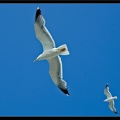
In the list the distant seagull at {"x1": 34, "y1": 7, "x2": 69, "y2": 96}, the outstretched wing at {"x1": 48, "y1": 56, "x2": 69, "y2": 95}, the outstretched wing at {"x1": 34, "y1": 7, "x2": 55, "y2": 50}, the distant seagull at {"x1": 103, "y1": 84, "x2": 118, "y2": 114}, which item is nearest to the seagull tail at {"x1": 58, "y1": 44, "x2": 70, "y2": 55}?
the distant seagull at {"x1": 34, "y1": 7, "x2": 69, "y2": 96}

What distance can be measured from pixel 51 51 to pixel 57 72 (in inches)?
20.3

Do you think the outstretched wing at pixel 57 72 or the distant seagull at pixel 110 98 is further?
the distant seagull at pixel 110 98

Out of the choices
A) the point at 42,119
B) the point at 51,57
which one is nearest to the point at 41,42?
the point at 51,57

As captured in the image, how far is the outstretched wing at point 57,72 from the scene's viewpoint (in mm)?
5832

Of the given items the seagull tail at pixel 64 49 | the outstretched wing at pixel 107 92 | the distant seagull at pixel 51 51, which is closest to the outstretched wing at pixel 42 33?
the distant seagull at pixel 51 51

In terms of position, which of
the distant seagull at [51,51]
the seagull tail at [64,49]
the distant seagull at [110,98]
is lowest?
the seagull tail at [64,49]

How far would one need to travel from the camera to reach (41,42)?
564 cm

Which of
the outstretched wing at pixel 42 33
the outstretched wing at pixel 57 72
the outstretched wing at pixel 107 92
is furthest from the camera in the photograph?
the outstretched wing at pixel 107 92

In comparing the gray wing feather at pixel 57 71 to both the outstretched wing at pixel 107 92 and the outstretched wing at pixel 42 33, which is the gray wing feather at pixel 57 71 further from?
the outstretched wing at pixel 107 92

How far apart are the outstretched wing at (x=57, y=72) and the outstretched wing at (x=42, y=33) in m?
0.30
